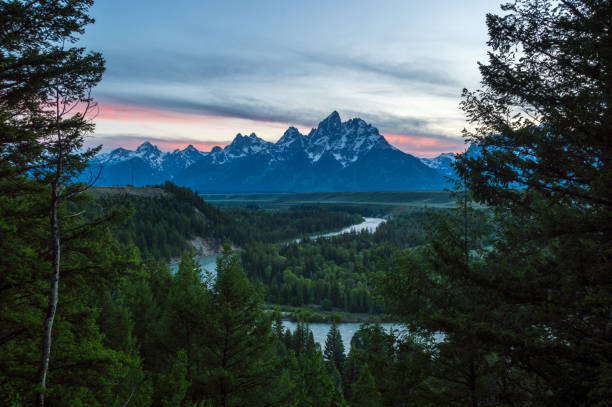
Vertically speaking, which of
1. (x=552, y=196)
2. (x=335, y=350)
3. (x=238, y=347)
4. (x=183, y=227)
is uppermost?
(x=552, y=196)

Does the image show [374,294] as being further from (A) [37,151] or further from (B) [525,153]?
(A) [37,151]

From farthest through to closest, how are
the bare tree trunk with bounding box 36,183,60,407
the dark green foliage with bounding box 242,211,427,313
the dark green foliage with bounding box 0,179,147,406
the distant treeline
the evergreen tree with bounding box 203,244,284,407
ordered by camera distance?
the distant treeline < the dark green foliage with bounding box 242,211,427,313 < the evergreen tree with bounding box 203,244,284,407 < the dark green foliage with bounding box 0,179,147,406 < the bare tree trunk with bounding box 36,183,60,407

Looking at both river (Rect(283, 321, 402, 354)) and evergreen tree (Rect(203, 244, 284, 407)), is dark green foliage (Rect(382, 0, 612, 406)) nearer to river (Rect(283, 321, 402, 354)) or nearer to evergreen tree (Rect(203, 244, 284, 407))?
evergreen tree (Rect(203, 244, 284, 407))

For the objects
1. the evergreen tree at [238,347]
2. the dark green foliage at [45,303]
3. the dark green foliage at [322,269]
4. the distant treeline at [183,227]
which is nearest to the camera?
the dark green foliage at [45,303]

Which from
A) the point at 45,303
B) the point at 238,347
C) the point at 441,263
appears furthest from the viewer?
the point at 238,347

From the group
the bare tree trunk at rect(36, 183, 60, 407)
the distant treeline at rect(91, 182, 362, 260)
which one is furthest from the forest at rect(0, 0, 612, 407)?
the distant treeline at rect(91, 182, 362, 260)

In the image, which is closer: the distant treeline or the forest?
the forest

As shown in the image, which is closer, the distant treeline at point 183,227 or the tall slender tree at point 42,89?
the tall slender tree at point 42,89

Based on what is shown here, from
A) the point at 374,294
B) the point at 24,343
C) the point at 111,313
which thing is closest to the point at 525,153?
the point at 374,294

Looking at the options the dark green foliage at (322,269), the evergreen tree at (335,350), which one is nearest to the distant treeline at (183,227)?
the dark green foliage at (322,269)

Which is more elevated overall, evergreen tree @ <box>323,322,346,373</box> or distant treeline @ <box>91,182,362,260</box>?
distant treeline @ <box>91,182,362,260</box>

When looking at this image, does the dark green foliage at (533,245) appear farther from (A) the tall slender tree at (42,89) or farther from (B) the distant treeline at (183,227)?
(B) the distant treeline at (183,227)

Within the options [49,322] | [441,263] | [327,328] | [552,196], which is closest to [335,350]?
[327,328]

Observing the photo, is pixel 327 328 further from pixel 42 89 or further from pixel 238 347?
pixel 42 89
